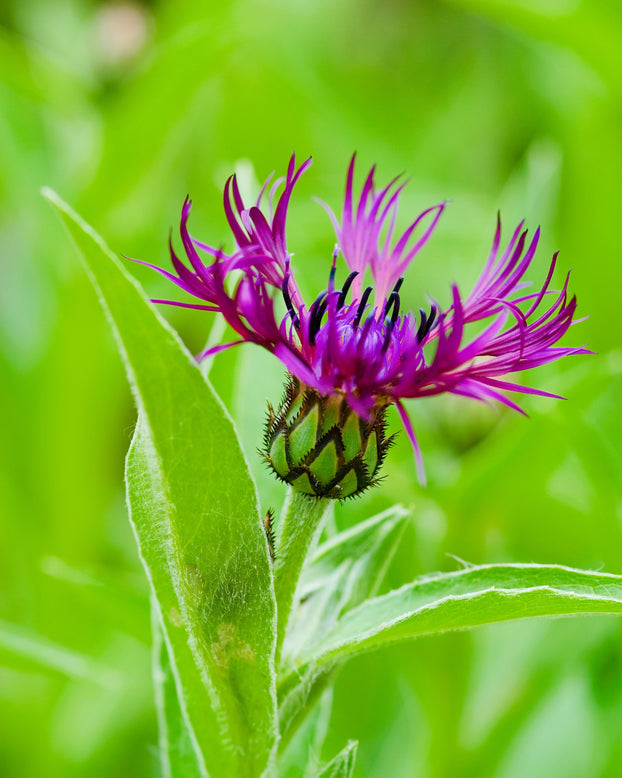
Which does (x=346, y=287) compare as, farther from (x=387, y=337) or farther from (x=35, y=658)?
(x=35, y=658)

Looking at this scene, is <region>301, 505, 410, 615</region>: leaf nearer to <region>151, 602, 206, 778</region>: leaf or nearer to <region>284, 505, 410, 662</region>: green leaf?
<region>284, 505, 410, 662</region>: green leaf

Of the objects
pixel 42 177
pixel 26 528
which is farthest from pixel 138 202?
pixel 26 528

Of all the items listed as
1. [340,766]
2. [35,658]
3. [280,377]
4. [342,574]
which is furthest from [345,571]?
[35,658]

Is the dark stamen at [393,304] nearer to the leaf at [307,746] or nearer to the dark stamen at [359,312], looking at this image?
the dark stamen at [359,312]

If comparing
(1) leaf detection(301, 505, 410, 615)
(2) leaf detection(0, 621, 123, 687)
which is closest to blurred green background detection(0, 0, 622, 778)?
(2) leaf detection(0, 621, 123, 687)

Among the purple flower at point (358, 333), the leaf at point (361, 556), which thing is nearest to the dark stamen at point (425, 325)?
the purple flower at point (358, 333)

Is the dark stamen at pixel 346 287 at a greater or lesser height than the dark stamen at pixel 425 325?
greater
